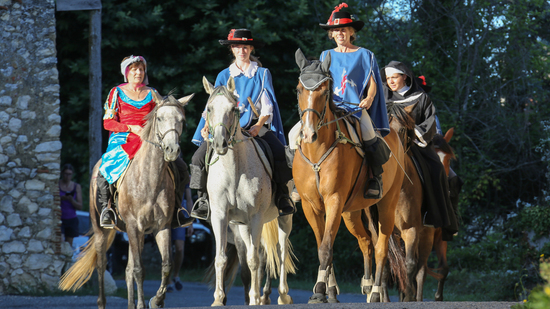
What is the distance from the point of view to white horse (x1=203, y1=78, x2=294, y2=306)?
7.41 meters

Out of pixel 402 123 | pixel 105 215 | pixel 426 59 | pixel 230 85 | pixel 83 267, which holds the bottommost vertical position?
pixel 83 267

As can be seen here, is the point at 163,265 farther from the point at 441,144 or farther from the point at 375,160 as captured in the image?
the point at 441,144

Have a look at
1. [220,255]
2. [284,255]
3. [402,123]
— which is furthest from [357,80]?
[220,255]

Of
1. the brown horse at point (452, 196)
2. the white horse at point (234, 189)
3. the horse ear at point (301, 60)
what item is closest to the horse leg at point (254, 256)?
the white horse at point (234, 189)

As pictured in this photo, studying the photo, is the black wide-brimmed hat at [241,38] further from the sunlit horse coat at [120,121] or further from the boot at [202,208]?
the boot at [202,208]

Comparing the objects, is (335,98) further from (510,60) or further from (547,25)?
(547,25)

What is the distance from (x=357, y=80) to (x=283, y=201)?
5.19ft

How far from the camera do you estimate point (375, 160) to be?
769 centimetres

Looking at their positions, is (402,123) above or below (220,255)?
above

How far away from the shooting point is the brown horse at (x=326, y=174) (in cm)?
701

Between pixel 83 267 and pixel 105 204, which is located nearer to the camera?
pixel 105 204

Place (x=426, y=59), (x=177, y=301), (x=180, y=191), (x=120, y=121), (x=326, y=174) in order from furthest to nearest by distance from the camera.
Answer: (x=426, y=59), (x=177, y=301), (x=120, y=121), (x=180, y=191), (x=326, y=174)

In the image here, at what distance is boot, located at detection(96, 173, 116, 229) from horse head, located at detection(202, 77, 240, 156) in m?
1.86

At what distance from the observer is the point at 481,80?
15898mm
